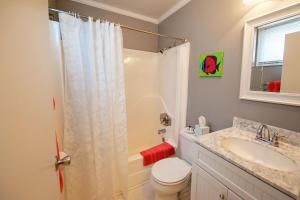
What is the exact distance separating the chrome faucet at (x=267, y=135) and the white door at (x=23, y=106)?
4.56 feet

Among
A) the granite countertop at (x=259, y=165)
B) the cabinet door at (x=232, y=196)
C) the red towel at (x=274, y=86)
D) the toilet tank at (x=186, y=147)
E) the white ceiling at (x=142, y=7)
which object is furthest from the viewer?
the white ceiling at (x=142, y=7)

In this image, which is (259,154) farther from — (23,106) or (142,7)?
(142,7)

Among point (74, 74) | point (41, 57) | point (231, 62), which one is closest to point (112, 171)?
point (74, 74)

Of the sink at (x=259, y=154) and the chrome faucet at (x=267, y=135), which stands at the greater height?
the chrome faucet at (x=267, y=135)

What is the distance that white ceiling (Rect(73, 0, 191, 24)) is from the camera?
198 centimetres

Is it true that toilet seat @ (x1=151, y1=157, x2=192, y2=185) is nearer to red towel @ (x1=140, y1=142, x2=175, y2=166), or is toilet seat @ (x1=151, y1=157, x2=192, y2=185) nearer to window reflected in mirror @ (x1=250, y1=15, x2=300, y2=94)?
red towel @ (x1=140, y1=142, x2=175, y2=166)

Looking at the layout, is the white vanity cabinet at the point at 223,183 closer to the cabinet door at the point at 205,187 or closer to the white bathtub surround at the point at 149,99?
the cabinet door at the point at 205,187

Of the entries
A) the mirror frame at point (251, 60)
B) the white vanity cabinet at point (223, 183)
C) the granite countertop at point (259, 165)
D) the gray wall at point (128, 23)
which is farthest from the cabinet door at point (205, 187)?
the gray wall at point (128, 23)

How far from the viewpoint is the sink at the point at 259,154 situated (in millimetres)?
909

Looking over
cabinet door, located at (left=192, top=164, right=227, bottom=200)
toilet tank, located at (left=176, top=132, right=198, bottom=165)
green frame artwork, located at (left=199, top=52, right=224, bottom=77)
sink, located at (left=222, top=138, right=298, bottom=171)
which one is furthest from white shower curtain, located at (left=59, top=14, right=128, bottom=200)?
sink, located at (left=222, top=138, right=298, bottom=171)

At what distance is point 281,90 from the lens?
3.49 feet

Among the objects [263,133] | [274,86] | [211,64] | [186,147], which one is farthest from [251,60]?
[186,147]

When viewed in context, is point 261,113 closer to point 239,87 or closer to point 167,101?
point 239,87

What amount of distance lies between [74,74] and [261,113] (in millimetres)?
1686
